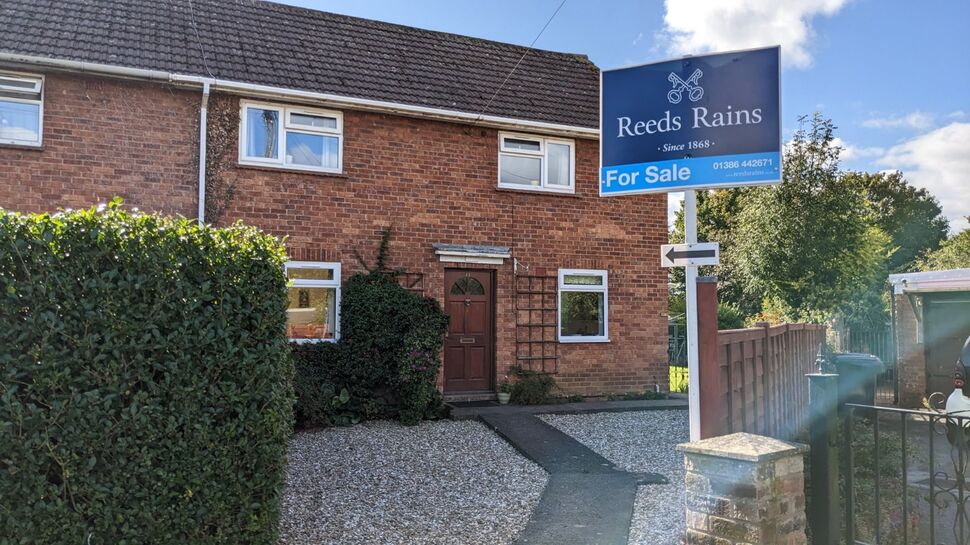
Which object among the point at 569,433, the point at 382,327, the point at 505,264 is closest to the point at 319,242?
the point at 382,327

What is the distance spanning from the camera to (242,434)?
3836 mm

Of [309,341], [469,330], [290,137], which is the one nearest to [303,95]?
[290,137]

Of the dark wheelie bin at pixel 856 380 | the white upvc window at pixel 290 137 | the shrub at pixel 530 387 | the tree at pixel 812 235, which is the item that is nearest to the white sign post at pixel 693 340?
the dark wheelie bin at pixel 856 380

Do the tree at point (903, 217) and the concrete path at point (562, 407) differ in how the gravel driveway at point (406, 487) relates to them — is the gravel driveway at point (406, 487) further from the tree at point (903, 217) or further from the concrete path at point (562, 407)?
the tree at point (903, 217)

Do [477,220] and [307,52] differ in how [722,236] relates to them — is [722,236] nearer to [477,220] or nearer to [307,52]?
[477,220]

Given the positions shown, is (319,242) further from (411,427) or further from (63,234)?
(63,234)

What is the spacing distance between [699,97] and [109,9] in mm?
9764

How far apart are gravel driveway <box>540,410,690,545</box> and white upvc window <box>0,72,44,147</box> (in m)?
8.09

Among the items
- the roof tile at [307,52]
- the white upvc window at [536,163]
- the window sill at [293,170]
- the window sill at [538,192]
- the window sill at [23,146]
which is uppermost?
the roof tile at [307,52]

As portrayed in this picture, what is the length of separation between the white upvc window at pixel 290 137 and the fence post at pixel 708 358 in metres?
7.15

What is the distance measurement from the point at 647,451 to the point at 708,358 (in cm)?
358

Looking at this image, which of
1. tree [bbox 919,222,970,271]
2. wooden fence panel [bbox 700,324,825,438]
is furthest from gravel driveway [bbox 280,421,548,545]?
tree [bbox 919,222,970,271]

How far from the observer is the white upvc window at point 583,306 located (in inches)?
481

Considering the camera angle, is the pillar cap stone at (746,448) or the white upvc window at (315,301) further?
the white upvc window at (315,301)
